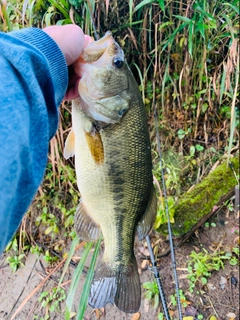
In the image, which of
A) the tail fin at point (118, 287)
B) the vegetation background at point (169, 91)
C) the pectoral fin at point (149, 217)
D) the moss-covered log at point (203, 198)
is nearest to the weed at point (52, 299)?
the vegetation background at point (169, 91)

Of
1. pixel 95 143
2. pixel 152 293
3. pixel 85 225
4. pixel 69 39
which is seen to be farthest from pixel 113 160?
pixel 152 293

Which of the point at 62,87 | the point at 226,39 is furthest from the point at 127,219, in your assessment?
the point at 226,39

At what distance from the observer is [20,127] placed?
0.61 m

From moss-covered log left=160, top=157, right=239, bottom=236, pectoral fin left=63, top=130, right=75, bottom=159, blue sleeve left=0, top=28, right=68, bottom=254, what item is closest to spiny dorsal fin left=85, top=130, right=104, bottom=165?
pectoral fin left=63, top=130, right=75, bottom=159

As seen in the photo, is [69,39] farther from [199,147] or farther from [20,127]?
[199,147]

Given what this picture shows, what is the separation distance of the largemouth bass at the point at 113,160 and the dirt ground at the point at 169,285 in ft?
3.35

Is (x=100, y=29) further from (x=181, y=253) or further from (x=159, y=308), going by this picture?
(x=159, y=308)

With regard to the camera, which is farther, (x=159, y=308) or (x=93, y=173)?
(x=159, y=308)

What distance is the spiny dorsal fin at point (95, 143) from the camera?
1229 mm

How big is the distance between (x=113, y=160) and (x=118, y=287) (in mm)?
572

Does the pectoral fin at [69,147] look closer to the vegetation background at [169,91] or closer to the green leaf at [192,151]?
the vegetation background at [169,91]

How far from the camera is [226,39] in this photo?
2.59 meters

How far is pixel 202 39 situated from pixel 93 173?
173 centimetres

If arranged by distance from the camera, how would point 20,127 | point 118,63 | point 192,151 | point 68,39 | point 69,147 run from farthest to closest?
point 192,151 < point 69,147 < point 118,63 < point 68,39 < point 20,127
